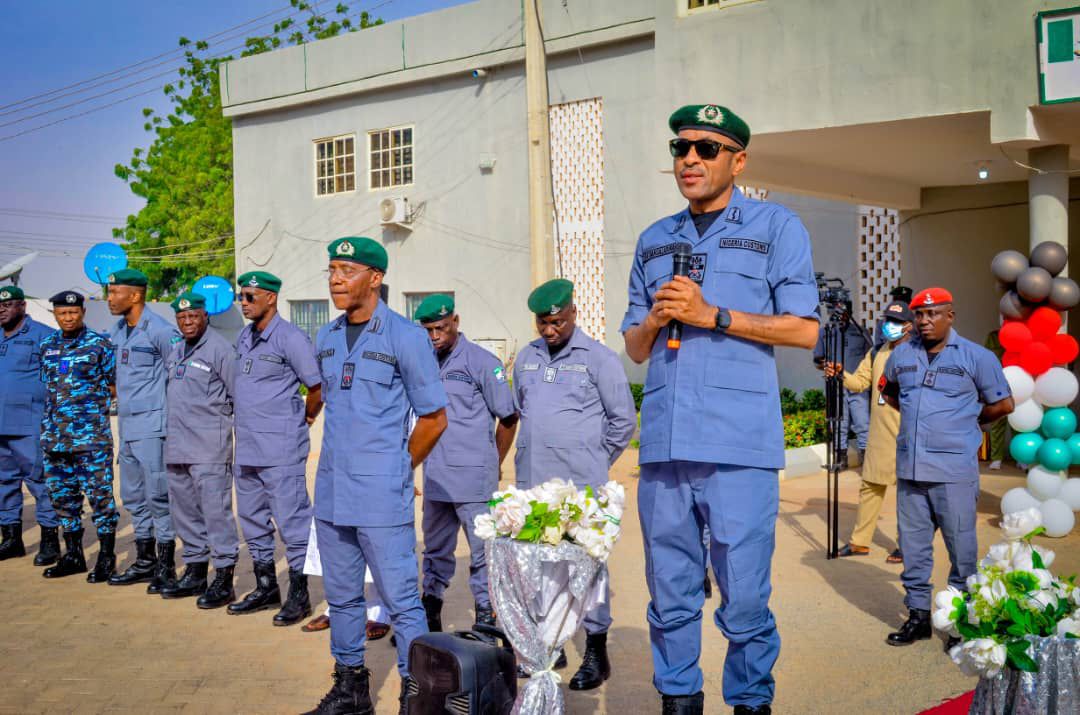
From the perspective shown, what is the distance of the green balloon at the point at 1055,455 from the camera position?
8062 mm

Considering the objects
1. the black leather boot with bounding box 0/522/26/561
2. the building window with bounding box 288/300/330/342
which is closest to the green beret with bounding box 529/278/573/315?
the black leather boot with bounding box 0/522/26/561

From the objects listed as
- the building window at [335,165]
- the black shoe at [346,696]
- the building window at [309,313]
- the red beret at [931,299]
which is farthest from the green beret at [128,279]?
the building window at [309,313]

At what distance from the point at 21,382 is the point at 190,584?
269 centimetres

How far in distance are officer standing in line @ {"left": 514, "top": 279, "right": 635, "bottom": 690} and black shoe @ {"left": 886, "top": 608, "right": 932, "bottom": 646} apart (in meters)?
1.72

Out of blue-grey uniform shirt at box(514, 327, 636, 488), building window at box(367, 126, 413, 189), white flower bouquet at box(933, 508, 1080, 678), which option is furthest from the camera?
building window at box(367, 126, 413, 189)

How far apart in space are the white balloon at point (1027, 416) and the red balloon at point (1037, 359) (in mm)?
264

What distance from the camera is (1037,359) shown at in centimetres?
831

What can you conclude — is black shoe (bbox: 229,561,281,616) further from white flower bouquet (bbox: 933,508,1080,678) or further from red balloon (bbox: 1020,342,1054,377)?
red balloon (bbox: 1020,342,1054,377)

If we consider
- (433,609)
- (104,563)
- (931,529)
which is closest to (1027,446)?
(931,529)

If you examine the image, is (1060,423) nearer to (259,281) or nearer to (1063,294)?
(1063,294)

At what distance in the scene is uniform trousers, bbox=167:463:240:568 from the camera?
22.5 ft

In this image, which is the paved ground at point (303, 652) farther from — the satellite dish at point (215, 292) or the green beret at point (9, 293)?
the satellite dish at point (215, 292)

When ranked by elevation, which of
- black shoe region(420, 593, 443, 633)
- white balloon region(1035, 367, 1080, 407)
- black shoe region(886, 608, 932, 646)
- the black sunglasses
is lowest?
black shoe region(886, 608, 932, 646)

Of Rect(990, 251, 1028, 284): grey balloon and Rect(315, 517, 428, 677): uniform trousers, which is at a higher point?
Rect(990, 251, 1028, 284): grey balloon
